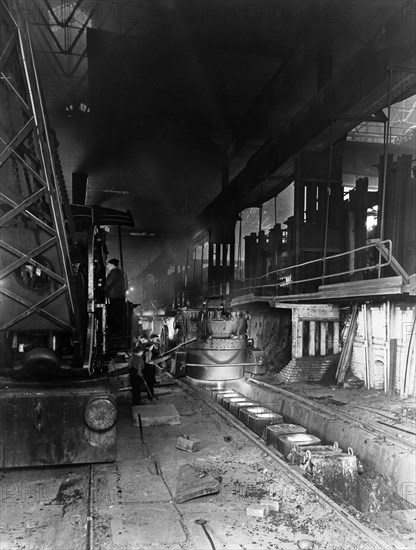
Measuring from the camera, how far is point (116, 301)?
6184 mm

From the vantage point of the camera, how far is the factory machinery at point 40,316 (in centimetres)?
389

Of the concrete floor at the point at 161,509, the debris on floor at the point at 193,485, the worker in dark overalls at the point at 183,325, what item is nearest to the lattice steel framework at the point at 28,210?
the concrete floor at the point at 161,509

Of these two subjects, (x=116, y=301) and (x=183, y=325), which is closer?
(x=116, y=301)

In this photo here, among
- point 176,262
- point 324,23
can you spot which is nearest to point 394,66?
point 324,23

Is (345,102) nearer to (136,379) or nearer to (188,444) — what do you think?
(136,379)

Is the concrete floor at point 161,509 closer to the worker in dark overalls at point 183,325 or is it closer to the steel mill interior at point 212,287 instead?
the steel mill interior at point 212,287

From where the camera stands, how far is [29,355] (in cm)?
423

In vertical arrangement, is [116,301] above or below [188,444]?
above

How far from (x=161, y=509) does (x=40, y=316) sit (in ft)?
6.97

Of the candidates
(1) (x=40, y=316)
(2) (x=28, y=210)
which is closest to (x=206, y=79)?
(2) (x=28, y=210)

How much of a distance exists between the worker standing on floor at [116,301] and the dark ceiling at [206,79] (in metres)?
5.57

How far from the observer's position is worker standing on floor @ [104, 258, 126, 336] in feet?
19.8

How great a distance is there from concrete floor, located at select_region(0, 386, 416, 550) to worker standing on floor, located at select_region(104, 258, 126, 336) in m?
1.59

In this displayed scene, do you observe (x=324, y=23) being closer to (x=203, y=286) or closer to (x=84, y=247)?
(x=84, y=247)
